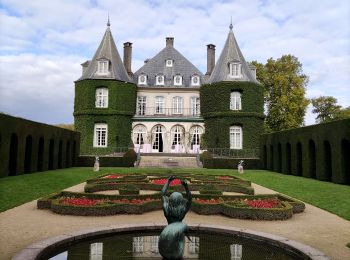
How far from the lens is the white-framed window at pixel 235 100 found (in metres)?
36.0

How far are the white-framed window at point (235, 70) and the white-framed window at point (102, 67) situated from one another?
1293 cm

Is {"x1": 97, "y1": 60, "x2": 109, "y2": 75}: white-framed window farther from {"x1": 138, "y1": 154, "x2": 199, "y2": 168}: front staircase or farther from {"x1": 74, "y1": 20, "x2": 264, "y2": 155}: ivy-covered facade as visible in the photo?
{"x1": 138, "y1": 154, "x2": 199, "y2": 168}: front staircase

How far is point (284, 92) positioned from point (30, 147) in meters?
30.4

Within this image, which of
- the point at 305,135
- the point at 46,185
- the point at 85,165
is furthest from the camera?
the point at 85,165

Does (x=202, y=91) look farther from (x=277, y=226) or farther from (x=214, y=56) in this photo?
(x=277, y=226)

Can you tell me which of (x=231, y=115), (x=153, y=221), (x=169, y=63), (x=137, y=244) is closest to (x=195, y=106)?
(x=231, y=115)

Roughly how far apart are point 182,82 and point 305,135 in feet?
62.9

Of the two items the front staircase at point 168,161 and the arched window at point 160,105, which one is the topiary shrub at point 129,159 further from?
the arched window at point 160,105

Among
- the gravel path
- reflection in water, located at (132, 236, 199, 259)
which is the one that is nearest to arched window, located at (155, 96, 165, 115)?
the gravel path

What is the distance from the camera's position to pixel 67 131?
2859cm

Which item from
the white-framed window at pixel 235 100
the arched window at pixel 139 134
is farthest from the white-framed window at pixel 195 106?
the arched window at pixel 139 134

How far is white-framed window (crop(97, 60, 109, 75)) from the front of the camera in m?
36.6

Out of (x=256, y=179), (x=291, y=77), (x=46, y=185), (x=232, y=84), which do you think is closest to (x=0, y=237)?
(x=46, y=185)

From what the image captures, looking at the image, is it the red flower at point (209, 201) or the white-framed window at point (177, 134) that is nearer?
the red flower at point (209, 201)
